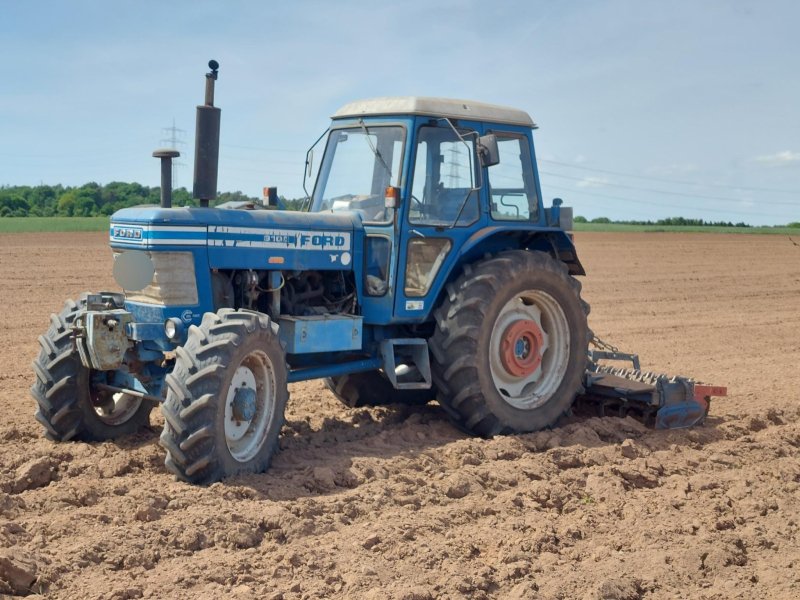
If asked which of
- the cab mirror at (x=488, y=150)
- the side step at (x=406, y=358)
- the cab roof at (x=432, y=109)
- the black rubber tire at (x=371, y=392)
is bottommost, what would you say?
the black rubber tire at (x=371, y=392)

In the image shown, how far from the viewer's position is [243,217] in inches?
253

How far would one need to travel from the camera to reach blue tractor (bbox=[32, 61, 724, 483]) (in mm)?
5875

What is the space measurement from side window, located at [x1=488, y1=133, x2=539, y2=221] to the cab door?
9.0 inches

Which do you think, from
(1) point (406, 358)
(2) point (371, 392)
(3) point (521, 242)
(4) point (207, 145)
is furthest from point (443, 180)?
(4) point (207, 145)

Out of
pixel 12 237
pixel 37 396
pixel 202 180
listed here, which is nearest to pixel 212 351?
pixel 202 180

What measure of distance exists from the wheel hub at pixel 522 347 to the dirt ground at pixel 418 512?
55cm

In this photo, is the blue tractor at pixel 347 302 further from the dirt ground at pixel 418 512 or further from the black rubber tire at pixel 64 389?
the dirt ground at pixel 418 512

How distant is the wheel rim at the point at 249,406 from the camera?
582 cm

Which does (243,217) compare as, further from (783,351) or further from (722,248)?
(722,248)

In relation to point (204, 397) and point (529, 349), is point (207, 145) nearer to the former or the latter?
point (204, 397)

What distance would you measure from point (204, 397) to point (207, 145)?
1.51 metres

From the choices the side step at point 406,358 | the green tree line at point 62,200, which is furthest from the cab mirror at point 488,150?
the green tree line at point 62,200

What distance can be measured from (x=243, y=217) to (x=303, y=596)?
2.88m

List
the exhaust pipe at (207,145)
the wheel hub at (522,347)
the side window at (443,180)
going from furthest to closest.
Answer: the wheel hub at (522,347) → the side window at (443,180) → the exhaust pipe at (207,145)
